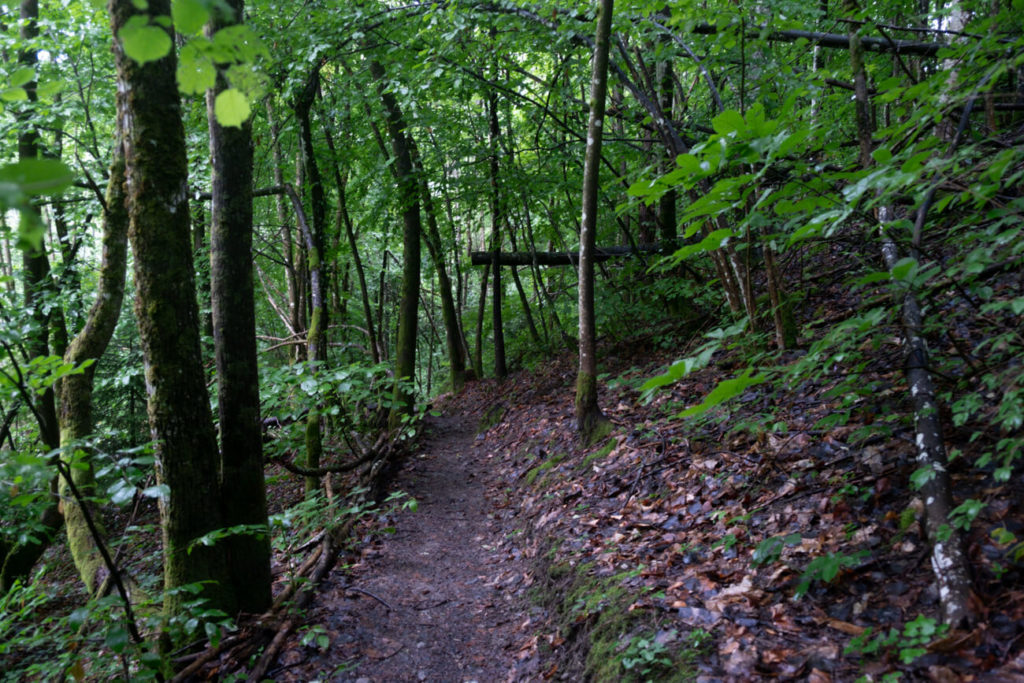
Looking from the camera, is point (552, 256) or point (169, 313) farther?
point (552, 256)

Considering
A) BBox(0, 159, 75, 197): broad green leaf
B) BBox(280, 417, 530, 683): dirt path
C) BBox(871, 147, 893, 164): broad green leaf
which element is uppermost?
BBox(871, 147, 893, 164): broad green leaf

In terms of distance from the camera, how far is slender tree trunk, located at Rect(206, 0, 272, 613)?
390 centimetres

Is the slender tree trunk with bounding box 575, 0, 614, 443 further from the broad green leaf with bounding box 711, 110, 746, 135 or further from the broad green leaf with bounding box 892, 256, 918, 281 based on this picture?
the broad green leaf with bounding box 892, 256, 918, 281

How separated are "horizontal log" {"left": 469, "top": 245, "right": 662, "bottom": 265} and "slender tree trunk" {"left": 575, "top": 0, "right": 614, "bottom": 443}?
4.21 meters

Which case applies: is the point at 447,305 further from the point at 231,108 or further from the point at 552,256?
the point at 231,108

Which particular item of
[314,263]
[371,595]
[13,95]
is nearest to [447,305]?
[314,263]

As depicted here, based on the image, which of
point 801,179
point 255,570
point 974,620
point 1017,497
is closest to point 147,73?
point 255,570

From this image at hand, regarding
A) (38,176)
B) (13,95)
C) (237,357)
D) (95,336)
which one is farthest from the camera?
(95,336)

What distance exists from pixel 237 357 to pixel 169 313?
2.06 feet

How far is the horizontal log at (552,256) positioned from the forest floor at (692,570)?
4.15 m

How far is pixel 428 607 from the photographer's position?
4824mm

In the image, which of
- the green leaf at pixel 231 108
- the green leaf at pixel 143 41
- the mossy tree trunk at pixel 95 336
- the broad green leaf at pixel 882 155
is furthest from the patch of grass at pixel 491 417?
the green leaf at pixel 143 41

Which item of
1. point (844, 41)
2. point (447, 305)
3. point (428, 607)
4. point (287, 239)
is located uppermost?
point (844, 41)

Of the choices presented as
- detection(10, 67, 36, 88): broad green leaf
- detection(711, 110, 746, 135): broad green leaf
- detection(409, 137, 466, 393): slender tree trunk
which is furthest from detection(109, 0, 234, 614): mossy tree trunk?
detection(409, 137, 466, 393): slender tree trunk
